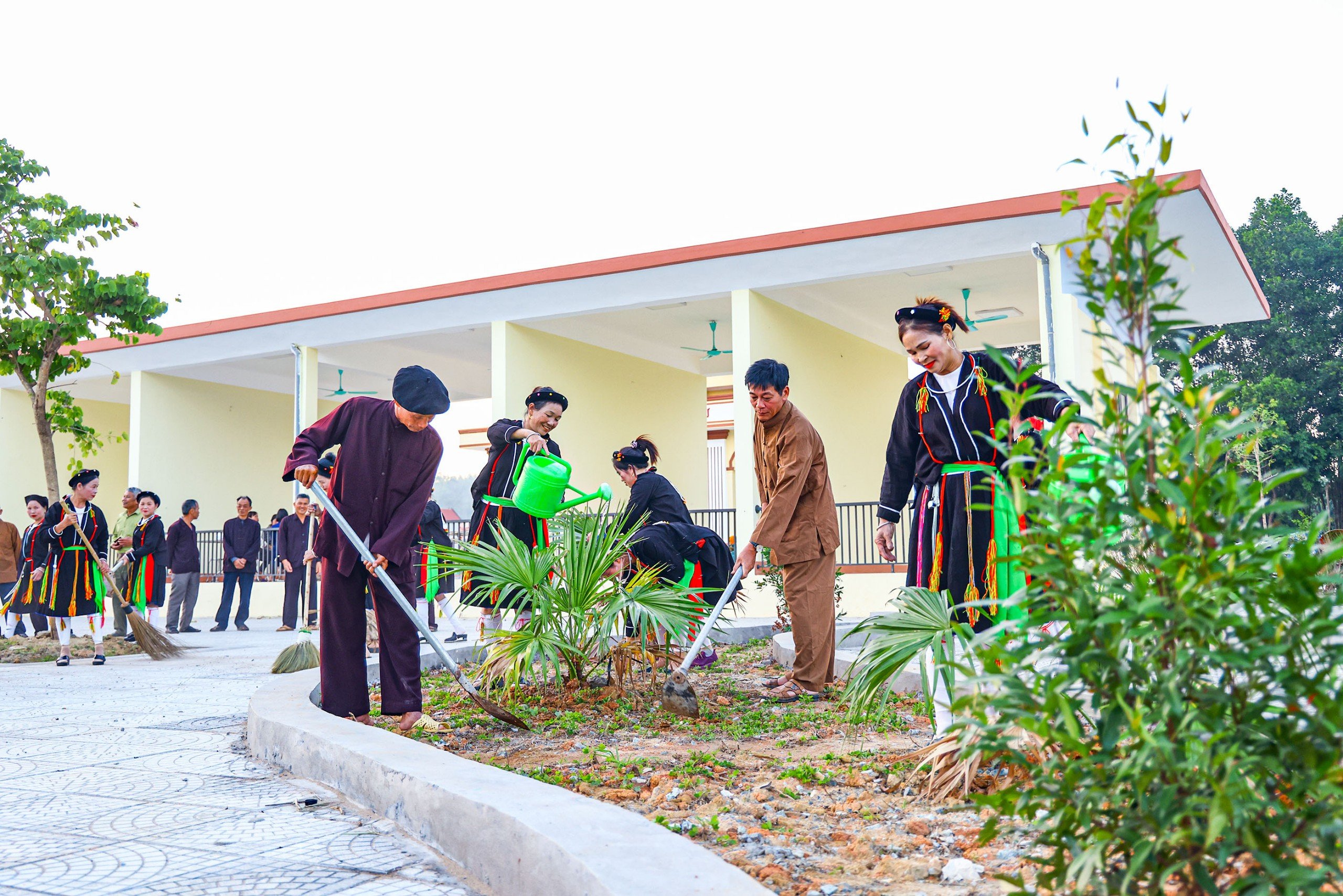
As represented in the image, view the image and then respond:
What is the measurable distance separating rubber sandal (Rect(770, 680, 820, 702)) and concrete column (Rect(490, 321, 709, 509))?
30.7ft

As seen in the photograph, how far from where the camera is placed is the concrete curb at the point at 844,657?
534 centimetres

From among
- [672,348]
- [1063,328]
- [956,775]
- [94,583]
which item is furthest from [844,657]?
[672,348]

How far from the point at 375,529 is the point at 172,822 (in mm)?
1800

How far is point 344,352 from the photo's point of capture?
18250mm

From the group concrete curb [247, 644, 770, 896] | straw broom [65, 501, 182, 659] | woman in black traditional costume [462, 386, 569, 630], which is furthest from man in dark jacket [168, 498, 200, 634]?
concrete curb [247, 644, 770, 896]

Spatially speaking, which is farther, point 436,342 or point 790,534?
point 436,342

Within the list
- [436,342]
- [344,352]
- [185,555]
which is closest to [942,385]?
[185,555]

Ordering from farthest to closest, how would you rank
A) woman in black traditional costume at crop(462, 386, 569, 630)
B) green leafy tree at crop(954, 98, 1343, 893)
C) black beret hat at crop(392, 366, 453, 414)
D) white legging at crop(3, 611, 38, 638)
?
white legging at crop(3, 611, 38, 638) < woman in black traditional costume at crop(462, 386, 569, 630) < black beret hat at crop(392, 366, 453, 414) < green leafy tree at crop(954, 98, 1343, 893)

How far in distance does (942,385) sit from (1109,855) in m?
2.53

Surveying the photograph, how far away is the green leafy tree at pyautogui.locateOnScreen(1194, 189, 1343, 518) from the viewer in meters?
34.1

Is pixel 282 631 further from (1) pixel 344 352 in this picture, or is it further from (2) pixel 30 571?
(1) pixel 344 352

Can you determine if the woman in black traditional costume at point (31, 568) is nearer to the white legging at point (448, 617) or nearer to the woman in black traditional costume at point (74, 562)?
the woman in black traditional costume at point (74, 562)

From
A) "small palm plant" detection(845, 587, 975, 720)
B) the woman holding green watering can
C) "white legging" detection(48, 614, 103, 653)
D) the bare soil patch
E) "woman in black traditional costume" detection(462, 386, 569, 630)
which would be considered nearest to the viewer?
the bare soil patch

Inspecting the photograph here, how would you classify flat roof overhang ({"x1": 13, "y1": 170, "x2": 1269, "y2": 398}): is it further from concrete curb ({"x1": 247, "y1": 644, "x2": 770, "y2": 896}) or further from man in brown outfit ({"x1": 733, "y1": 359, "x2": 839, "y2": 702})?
concrete curb ({"x1": 247, "y1": 644, "x2": 770, "y2": 896})
